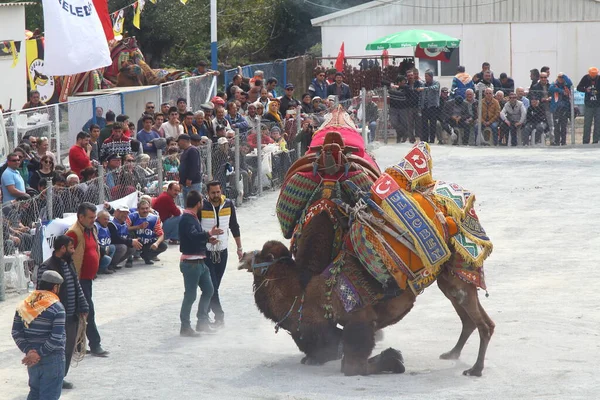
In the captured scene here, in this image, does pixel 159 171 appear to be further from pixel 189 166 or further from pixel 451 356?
pixel 451 356

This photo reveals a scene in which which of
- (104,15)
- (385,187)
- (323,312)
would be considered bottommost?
(323,312)

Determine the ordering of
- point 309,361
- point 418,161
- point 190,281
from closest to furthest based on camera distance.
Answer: point 418,161, point 309,361, point 190,281

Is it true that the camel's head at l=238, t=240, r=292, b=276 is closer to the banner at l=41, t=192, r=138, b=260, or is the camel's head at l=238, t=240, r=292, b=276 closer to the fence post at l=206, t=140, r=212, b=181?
the banner at l=41, t=192, r=138, b=260

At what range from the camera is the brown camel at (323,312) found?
10555 mm

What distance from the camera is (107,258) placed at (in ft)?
50.5

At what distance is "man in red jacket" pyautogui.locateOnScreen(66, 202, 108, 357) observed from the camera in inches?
435

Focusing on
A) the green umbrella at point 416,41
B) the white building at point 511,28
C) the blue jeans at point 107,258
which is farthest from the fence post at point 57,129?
the white building at point 511,28

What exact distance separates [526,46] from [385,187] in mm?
24546

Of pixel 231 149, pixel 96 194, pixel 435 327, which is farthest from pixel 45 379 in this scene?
pixel 231 149

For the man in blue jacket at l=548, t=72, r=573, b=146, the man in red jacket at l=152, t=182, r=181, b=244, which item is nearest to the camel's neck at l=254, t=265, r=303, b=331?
the man in red jacket at l=152, t=182, r=181, b=244

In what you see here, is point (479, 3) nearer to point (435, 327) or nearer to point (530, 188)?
point (530, 188)

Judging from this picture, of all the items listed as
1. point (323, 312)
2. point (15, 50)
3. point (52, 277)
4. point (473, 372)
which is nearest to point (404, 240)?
point (323, 312)

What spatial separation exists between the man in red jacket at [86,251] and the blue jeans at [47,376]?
1.98m

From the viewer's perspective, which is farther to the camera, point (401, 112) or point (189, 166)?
point (401, 112)
